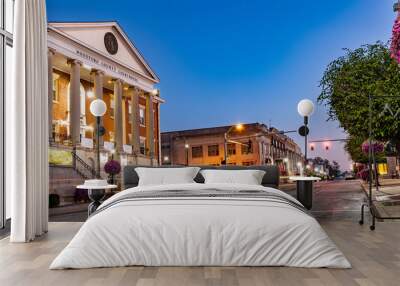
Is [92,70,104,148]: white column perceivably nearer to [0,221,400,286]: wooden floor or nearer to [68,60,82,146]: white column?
[68,60,82,146]: white column

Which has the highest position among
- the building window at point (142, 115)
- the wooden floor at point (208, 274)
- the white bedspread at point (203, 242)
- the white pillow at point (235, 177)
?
the building window at point (142, 115)

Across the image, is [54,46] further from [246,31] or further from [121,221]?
[121,221]

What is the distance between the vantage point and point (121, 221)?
130 inches

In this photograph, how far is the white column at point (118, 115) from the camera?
1659 cm

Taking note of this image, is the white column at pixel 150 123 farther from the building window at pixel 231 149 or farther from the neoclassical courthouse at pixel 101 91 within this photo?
the building window at pixel 231 149

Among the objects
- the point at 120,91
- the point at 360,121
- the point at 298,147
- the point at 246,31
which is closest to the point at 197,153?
the point at 120,91

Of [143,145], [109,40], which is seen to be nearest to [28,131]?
[109,40]

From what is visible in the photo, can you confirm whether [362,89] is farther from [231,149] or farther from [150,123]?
[231,149]

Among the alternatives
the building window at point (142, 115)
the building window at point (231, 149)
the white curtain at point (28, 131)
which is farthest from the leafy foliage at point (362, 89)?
the building window at point (231, 149)

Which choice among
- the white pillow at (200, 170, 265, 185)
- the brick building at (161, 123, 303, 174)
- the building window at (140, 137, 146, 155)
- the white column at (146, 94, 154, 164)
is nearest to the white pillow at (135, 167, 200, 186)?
the white pillow at (200, 170, 265, 185)

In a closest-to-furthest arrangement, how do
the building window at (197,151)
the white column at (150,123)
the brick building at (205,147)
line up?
1. the white column at (150,123)
2. the brick building at (205,147)
3. the building window at (197,151)

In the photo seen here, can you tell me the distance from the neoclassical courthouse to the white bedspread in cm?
1038

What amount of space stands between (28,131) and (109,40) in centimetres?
1260

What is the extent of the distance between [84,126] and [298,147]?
27.5 meters
